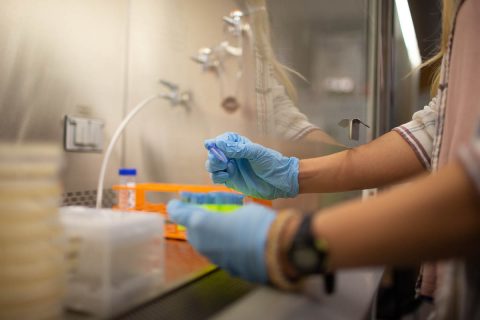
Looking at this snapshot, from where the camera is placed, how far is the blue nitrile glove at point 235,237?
462mm

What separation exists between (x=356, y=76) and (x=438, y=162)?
525mm

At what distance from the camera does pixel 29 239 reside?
0.46 meters

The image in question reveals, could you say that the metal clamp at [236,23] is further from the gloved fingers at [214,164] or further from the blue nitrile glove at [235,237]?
the blue nitrile glove at [235,237]

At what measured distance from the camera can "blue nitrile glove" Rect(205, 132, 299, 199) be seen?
3.09ft

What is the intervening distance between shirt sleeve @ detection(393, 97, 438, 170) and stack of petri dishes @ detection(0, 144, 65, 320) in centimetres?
94

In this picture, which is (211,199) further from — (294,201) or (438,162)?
(438,162)

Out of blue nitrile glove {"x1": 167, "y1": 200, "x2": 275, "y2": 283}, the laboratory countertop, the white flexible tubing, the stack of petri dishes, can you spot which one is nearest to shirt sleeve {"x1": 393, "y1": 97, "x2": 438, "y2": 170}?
the laboratory countertop

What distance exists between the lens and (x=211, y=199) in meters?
0.92

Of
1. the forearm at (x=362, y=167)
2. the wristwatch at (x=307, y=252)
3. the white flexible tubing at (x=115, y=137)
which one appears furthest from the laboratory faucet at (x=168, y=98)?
the wristwatch at (x=307, y=252)

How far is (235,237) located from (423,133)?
0.77m

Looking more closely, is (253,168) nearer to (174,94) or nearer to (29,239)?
(29,239)

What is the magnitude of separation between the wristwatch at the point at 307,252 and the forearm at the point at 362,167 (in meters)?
0.61

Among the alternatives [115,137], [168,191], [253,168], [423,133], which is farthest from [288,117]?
[115,137]

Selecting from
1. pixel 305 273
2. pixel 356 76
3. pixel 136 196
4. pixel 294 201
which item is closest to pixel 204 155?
pixel 136 196
